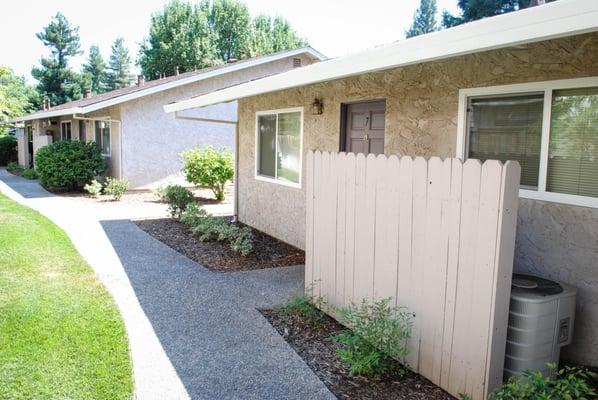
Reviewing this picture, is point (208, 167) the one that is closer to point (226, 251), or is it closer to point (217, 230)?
point (217, 230)

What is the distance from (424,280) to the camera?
3.78 meters

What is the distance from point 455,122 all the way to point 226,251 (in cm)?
436

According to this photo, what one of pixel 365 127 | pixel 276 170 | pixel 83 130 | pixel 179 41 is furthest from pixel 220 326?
pixel 179 41

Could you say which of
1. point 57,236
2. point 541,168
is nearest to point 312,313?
point 541,168

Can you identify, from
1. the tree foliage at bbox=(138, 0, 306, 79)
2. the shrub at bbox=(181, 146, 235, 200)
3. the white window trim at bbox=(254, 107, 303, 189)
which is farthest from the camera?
the tree foliage at bbox=(138, 0, 306, 79)

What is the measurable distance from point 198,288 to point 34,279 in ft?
6.54

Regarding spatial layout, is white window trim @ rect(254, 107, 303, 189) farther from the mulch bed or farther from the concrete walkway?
the mulch bed

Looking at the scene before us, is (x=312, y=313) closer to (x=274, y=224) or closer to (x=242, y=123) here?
(x=274, y=224)

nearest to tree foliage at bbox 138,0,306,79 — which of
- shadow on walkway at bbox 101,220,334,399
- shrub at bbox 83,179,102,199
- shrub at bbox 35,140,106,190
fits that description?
shrub at bbox 35,140,106,190

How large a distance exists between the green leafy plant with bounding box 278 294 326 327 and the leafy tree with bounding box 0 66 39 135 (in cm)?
1522

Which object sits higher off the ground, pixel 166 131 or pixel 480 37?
pixel 480 37

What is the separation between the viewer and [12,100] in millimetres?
25797

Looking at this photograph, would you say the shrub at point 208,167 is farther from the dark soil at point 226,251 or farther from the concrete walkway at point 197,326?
the concrete walkway at point 197,326

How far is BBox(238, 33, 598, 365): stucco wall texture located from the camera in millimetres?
3977
